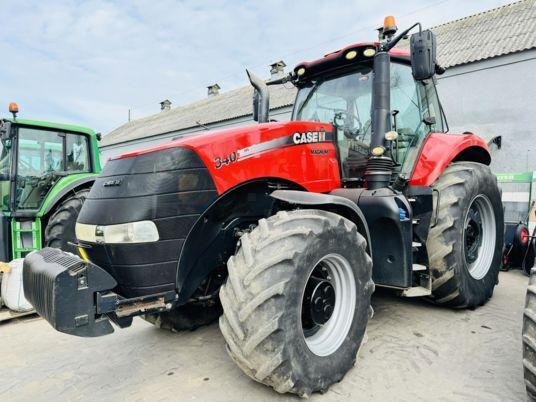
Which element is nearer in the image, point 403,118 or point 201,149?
point 201,149

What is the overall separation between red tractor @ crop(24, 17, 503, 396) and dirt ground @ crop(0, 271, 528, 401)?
0.21 metres

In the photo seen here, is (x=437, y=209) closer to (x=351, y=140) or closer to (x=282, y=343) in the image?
(x=351, y=140)

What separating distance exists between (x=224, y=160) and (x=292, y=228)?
0.62 m

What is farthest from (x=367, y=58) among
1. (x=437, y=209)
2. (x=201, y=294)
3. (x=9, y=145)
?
(x=9, y=145)

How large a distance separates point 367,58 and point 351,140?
709 mm

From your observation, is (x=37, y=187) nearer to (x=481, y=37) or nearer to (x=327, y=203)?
(x=327, y=203)

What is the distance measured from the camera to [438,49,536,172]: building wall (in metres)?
9.25

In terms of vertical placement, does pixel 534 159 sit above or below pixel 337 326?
above

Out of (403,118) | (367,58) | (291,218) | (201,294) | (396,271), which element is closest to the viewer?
(291,218)

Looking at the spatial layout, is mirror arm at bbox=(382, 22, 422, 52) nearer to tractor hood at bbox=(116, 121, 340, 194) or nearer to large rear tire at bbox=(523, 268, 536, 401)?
tractor hood at bbox=(116, 121, 340, 194)

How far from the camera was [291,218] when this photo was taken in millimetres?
2227

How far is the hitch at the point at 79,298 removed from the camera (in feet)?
6.21

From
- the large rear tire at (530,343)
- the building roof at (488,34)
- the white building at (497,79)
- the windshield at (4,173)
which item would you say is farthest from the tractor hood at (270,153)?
the building roof at (488,34)

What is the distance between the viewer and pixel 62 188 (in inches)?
217
